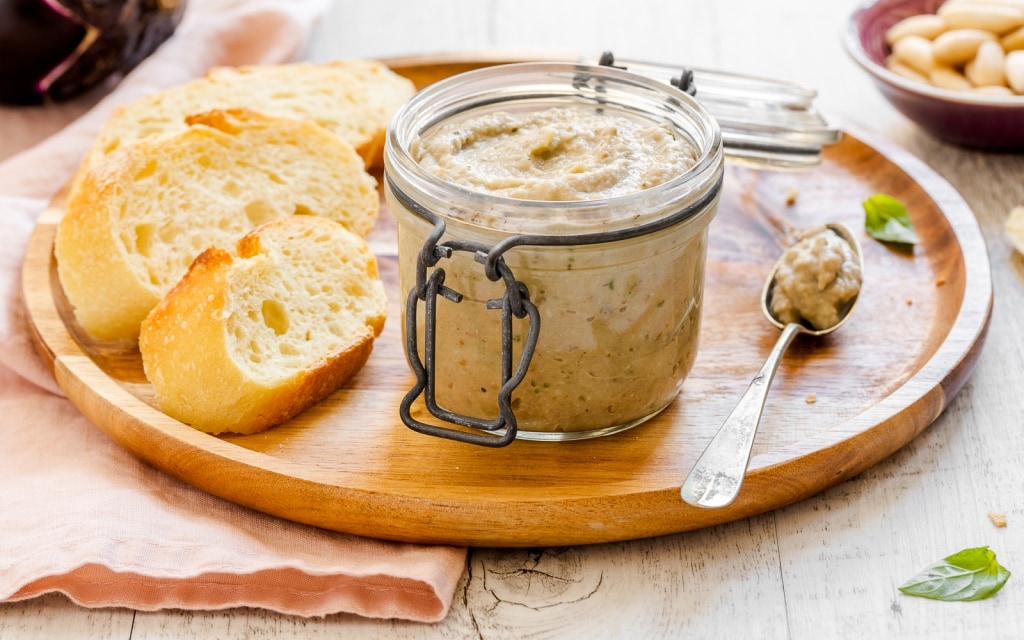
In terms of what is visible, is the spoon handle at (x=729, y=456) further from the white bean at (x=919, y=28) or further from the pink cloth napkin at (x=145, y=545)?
the white bean at (x=919, y=28)

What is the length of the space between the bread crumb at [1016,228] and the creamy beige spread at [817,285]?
59 cm

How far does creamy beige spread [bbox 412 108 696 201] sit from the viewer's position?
6.31 feet

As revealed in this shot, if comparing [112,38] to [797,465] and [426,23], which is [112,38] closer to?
[426,23]

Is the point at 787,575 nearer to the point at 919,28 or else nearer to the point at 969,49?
the point at 969,49

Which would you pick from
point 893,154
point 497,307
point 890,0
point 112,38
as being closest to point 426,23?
point 112,38

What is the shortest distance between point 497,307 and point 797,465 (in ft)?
2.04

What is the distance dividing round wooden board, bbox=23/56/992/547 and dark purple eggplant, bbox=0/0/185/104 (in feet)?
2.80

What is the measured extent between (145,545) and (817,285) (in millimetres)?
1441

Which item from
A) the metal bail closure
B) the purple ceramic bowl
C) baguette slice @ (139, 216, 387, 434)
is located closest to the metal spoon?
the metal bail closure

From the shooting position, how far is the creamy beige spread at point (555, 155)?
1.92 meters

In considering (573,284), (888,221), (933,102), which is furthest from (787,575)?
(933,102)

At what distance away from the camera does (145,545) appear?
1.95 m

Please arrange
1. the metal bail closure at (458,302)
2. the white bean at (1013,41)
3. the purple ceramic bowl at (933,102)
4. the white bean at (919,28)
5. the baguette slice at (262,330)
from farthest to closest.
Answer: the white bean at (919,28), the white bean at (1013,41), the purple ceramic bowl at (933,102), the baguette slice at (262,330), the metal bail closure at (458,302)

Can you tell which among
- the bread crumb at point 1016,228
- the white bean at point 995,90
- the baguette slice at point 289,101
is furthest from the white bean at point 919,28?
the baguette slice at point 289,101
